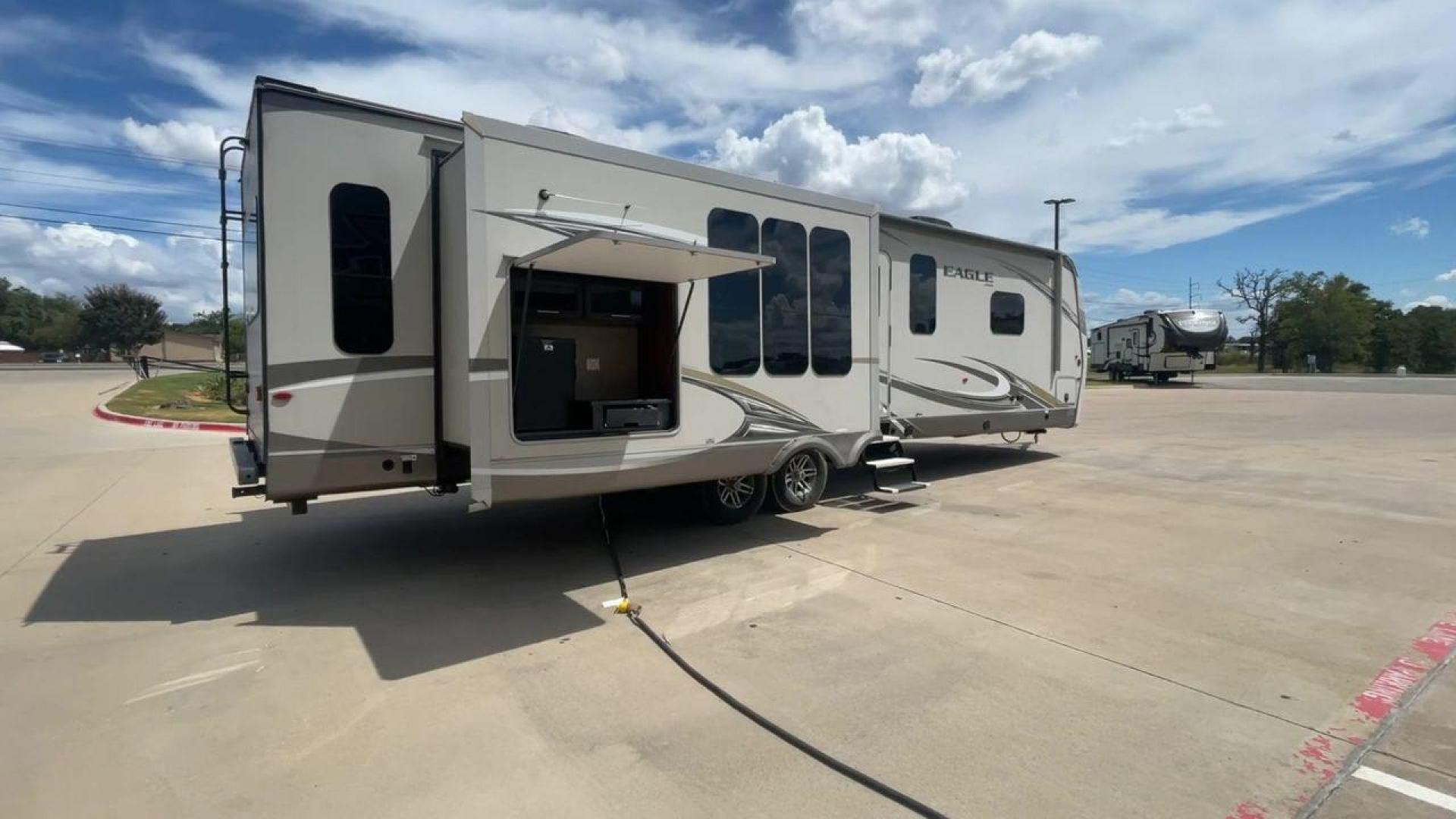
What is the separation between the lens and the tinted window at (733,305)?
6.32 meters

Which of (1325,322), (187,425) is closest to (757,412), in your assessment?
(187,425)

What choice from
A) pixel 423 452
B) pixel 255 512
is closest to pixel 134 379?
pixel 255 512

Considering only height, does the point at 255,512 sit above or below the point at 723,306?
below

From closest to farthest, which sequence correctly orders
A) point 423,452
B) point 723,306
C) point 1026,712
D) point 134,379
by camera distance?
point 1026,712
point 423,452
point 723,306
point 134,379

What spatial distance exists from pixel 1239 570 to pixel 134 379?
4187 centimetres

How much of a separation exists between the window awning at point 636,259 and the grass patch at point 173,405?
1291 cm

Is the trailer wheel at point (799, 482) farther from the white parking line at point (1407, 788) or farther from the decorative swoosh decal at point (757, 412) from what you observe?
the white parking line at point (1407, 788)

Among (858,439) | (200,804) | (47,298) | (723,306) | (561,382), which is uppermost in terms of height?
(47,298)

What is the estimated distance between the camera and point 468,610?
5.05 meters

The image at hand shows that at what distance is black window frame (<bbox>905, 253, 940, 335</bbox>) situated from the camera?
9.20 metres

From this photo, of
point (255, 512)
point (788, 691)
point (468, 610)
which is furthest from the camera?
point (255, 512)

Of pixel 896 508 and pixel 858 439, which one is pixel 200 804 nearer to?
pixel 858 439

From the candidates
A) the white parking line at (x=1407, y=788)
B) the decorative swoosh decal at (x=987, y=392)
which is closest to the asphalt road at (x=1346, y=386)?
the decorative swoosh decal at (x=987, y=392)

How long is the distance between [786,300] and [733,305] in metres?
0.64
